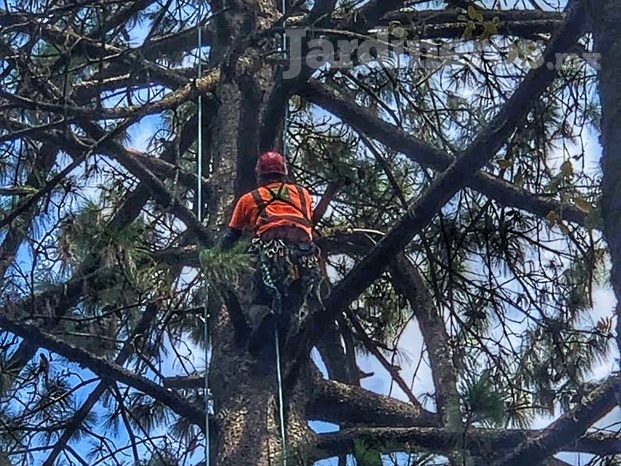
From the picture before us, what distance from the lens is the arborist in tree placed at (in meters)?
3.60

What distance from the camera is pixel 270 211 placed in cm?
377

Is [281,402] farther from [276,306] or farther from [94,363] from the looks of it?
[94,363]

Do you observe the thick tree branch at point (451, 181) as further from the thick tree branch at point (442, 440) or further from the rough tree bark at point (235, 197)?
the thick tree branch at point (442, 440)

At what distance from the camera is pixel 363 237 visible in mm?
4566

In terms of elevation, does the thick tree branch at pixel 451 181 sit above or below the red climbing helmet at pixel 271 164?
below

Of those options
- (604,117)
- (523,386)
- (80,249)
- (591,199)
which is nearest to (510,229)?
(523,386)

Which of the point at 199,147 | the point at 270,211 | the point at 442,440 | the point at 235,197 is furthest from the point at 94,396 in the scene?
the point at 442,440

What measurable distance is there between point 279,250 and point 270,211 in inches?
Result: 7.5

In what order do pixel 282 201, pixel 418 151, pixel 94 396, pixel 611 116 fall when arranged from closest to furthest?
1. pixel 611 116
2. pixel 282 201
3. pixel 418 151
4. pixel 94 396

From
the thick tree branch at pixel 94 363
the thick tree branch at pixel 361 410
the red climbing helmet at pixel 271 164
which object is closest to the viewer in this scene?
the thick tree branch at pixel 94 363

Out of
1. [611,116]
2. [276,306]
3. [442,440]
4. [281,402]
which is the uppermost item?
[276,306]

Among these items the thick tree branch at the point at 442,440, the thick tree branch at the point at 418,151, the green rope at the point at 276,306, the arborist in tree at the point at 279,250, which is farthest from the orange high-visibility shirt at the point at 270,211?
the thick tree branch at the point at 442,440

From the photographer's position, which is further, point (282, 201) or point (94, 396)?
point (94, 396)

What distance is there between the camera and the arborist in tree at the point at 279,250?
11.8 feet
